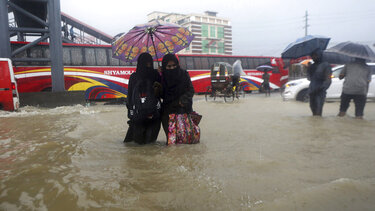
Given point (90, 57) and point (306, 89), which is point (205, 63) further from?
point (306, 89)

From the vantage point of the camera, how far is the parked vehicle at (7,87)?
26.9 feet

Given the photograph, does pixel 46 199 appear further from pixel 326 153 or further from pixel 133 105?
pixel 326 153

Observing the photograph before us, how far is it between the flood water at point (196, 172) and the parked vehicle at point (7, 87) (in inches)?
145

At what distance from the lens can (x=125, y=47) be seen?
16.6 feet

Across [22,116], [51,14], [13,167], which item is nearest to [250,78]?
[51,14]

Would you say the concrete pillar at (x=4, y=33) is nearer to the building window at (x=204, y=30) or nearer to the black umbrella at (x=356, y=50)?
the black umbrella at (x=356, y=50)

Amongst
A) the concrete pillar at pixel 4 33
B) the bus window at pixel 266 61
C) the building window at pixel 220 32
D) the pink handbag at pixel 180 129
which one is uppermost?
the building window at pixel 220 32

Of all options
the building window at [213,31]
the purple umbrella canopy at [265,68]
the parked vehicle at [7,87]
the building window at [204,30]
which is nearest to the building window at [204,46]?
the building window at [204,30]

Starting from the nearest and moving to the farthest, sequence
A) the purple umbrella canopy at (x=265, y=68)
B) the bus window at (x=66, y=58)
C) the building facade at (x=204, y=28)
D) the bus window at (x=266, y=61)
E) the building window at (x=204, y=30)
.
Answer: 1. the bus window at (x=66, y=58)
2. the purple umbrella canopy at (x=265, y=68)
3. the bus window at (x=266, y=61)
4. the building facade at (x=204, y=28)
5. the building window at (x=204, y=30)

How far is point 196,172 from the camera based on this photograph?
3002 millimetres

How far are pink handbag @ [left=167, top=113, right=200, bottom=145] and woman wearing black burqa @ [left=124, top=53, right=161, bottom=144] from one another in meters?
0.37

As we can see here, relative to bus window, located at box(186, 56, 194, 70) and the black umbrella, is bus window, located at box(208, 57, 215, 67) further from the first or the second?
the black umbrella

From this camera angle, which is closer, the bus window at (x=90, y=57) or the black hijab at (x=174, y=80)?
the black hijab at (x=174, y=80)

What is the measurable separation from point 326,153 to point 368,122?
10.8ft
